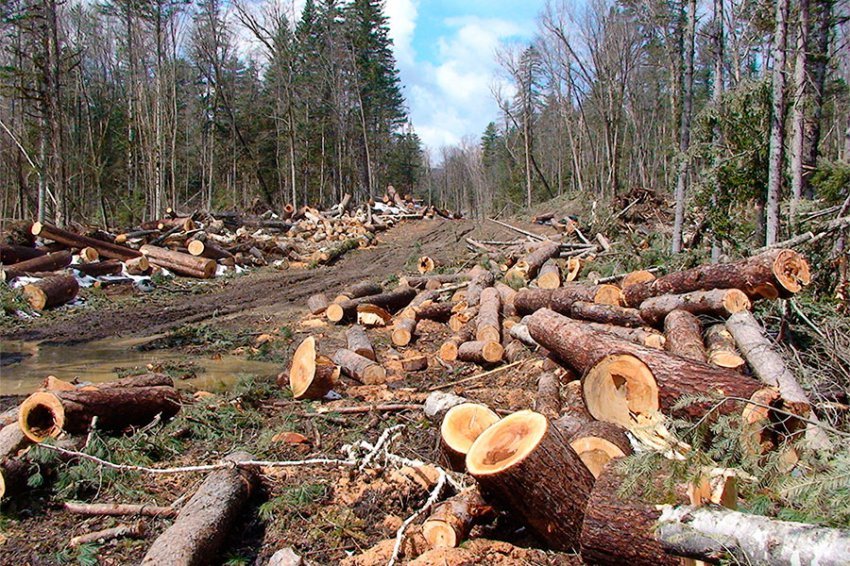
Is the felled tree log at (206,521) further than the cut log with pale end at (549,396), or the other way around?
the cut log with pale end at (549,396)

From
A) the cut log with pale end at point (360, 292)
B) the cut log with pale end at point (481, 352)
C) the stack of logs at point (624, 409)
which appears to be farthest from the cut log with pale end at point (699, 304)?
the cut log with pale end at point (360, 292)

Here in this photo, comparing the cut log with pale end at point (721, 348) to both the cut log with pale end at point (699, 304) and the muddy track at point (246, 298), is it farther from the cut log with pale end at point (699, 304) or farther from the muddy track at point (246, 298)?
the muddy track at point (246, 298)

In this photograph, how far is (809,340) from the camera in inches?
253

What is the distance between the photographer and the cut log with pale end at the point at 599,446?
407cm

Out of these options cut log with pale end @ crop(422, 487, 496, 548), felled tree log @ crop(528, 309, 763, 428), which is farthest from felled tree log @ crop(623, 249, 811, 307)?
cut log with pale end @ crop(422, 487, 496, 548)

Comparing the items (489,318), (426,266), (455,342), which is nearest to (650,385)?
(455,342)

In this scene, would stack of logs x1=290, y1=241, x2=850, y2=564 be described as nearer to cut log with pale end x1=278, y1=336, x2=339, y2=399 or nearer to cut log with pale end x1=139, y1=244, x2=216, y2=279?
cut log with pale end x1=278, y1=336, x2=339, y2=399

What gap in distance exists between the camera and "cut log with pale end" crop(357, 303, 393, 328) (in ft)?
37.5

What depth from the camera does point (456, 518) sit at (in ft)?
12.8

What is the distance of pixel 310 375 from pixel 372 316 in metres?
4.51

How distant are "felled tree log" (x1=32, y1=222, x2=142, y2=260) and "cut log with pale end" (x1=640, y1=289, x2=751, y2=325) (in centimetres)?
1489

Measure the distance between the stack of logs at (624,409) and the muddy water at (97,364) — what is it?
4.94ft

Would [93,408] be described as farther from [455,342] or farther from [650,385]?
[455,342]

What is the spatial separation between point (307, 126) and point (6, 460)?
117 ft
